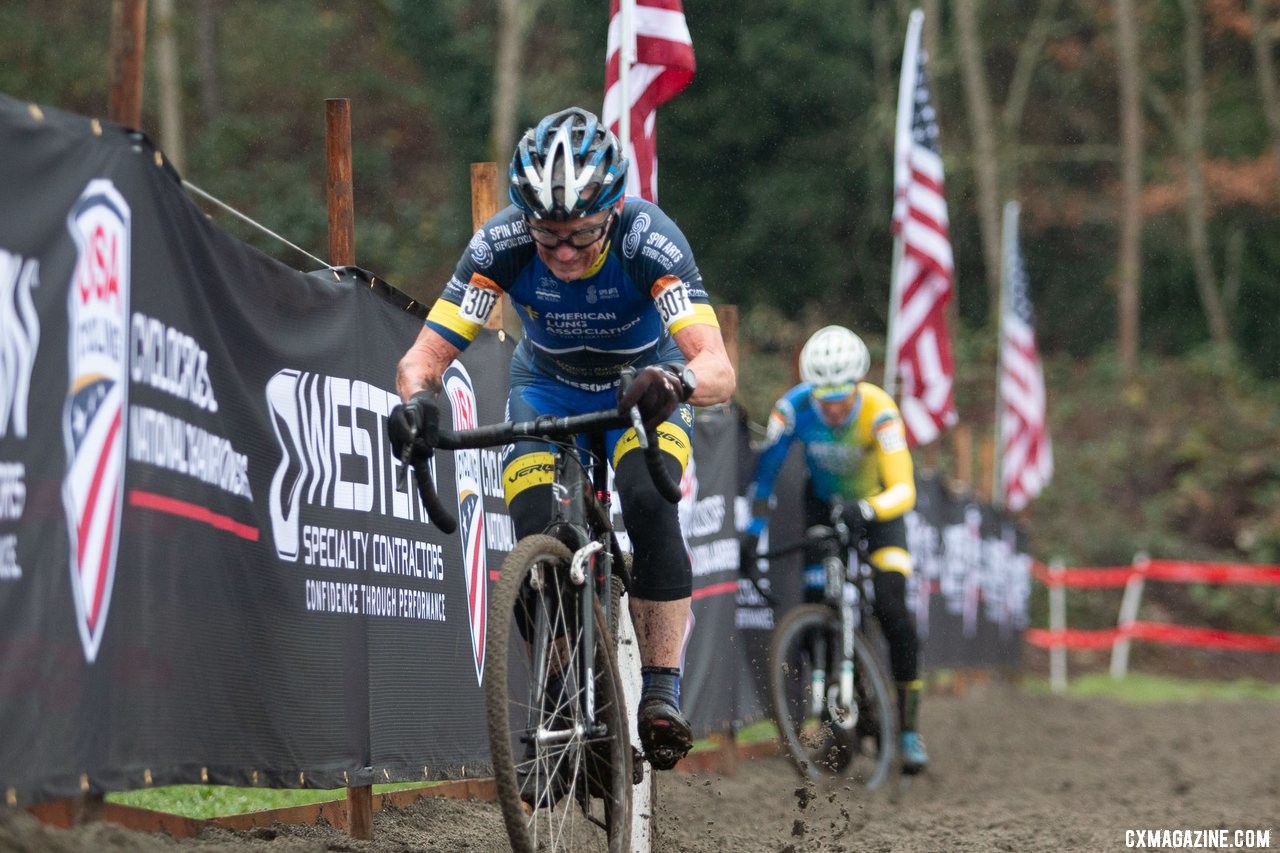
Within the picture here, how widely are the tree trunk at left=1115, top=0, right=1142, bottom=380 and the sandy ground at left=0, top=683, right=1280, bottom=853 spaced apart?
22749 mm

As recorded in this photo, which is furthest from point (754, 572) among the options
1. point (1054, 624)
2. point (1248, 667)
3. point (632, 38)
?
point (1248, 667)

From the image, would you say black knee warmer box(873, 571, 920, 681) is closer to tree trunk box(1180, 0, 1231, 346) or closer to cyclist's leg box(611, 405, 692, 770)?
cyclist's leg box(611, 405, 692, 770)

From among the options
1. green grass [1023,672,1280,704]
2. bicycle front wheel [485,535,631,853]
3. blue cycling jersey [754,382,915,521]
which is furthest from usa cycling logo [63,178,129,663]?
green grass [1023,672,1280,704]

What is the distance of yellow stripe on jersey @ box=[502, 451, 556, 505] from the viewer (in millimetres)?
5387

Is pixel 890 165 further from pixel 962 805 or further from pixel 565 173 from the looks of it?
pixel 565 173

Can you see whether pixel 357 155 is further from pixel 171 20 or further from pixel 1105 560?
pixel 1105 560

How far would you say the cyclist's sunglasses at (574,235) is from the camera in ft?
16.8

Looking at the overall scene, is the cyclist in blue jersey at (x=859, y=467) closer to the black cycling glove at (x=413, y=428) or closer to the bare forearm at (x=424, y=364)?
the bare forearm at (x=424, y=364)

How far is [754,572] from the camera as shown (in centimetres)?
988

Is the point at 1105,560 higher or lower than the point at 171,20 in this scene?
lower

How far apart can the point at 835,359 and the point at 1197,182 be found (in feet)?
104

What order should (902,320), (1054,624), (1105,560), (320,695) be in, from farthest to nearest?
1. (1105,560)
2. (1054,624)
3. (902,320)
4. (320,695)

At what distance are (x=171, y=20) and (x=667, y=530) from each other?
2434 centimetres

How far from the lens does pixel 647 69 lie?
962 cm
